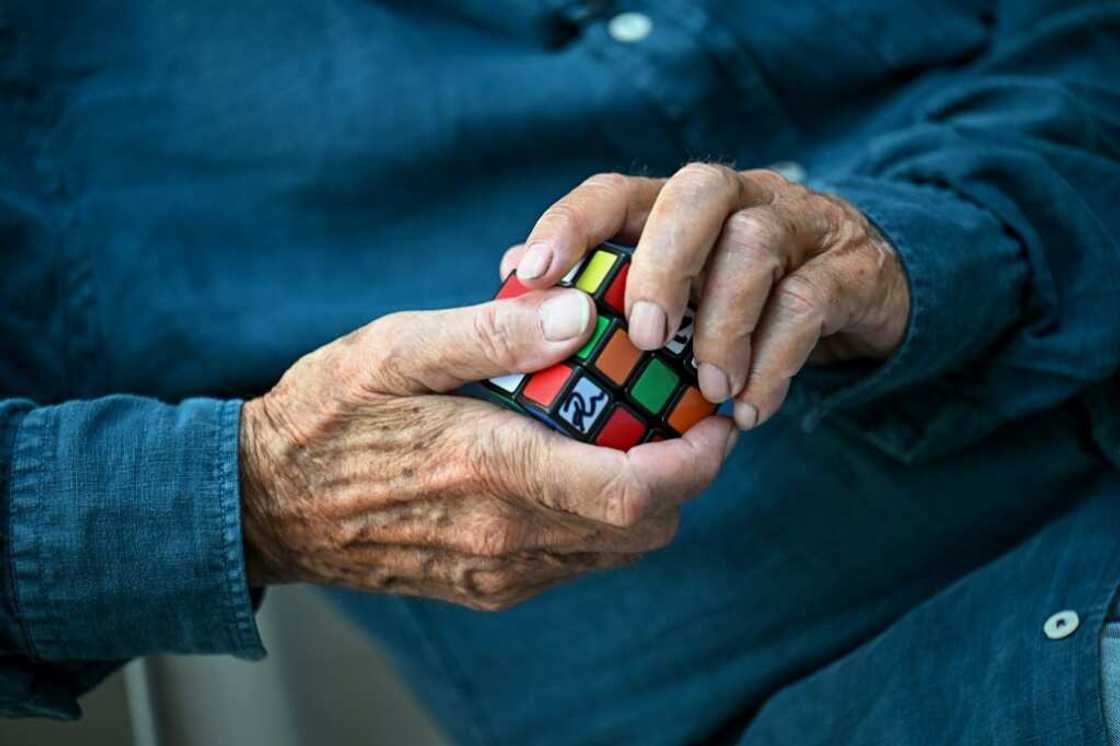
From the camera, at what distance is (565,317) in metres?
0.59

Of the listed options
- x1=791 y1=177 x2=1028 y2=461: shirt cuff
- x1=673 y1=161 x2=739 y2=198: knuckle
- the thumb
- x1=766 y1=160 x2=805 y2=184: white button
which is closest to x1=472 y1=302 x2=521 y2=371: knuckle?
the thumb

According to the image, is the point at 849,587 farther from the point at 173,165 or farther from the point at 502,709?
the point at 173,165

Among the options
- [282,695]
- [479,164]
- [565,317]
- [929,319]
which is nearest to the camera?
[565,317]

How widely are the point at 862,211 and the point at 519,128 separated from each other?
290 mm

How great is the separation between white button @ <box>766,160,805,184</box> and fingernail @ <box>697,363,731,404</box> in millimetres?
332

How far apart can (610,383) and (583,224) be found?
9cm

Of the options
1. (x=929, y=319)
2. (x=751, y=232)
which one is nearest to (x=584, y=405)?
(x=751, y=232)

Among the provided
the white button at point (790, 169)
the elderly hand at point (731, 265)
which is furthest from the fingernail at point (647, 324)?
the white button at point (790, 169)

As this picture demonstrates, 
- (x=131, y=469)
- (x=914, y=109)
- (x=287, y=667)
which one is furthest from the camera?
(x=287, y=667)

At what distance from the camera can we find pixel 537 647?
0.90 meters

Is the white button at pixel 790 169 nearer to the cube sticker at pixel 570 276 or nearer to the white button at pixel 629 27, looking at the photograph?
the white button at pixel 629 27

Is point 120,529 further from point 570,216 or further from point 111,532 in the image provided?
point 570,216

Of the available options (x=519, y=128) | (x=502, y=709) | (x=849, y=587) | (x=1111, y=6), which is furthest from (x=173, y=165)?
(x=1111, y=6)

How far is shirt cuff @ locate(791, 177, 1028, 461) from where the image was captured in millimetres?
713
